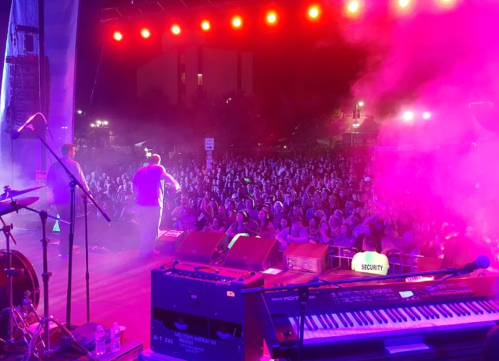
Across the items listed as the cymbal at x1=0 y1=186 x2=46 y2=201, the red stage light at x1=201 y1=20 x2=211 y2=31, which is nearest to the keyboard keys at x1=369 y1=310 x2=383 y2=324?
the cymbal at x1=0 y1=186 x2=46 y2=201

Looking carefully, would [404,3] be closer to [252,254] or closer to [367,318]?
[252,254]

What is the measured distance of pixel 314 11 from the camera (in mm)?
7578

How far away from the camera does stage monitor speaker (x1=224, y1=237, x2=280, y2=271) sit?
239 inches

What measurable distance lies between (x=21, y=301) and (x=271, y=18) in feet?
20.6

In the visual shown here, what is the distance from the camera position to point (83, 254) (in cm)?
702

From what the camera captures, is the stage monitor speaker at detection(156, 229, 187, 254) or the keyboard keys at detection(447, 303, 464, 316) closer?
the keyboard keys at detection(447, 303, 464, 316)

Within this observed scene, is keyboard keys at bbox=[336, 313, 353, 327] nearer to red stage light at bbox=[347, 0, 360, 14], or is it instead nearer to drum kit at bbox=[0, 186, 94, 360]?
drum kit at bbox=[0, 186, 94, 360]

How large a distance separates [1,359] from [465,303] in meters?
3.54

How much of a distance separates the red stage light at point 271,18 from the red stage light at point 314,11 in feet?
2.09

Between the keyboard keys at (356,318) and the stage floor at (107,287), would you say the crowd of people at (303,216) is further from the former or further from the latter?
the keyboard keys at (356,318)

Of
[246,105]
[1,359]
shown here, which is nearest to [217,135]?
[246,105]

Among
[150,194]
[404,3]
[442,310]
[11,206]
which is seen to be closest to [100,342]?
[11,206]

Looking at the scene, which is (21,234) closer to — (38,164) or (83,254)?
(38,164)

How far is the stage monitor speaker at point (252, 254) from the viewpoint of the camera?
6.07 metres
